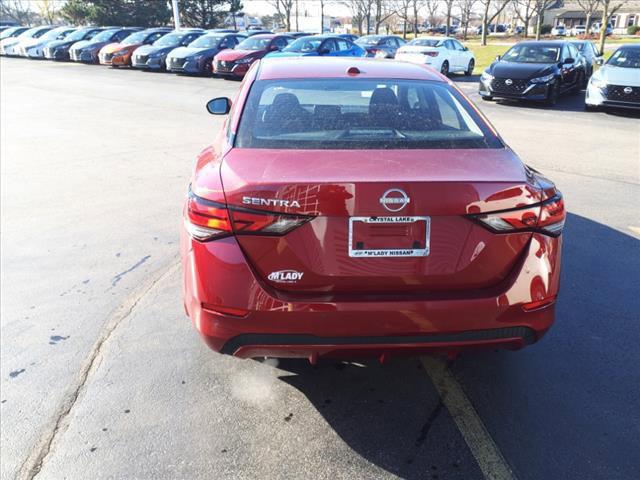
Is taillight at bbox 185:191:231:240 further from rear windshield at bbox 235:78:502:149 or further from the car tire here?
the car tire

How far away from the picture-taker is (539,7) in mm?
45344

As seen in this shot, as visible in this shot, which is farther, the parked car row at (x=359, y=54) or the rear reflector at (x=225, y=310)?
the parked car row at (x=359, y=54)

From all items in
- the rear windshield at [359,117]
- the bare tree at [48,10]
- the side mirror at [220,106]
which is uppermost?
the bare tree at [48,10]

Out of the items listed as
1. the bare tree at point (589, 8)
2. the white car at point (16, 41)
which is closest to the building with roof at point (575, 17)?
the bare tree at point (589, 8)

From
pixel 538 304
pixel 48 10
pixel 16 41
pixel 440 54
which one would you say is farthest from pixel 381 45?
pixel 48 10

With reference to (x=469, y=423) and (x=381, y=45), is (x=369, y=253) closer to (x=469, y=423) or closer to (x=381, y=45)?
(x=469, y=423)

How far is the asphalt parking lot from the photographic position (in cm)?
253

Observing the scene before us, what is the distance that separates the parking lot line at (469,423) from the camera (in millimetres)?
2459

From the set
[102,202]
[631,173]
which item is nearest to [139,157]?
[102,202]

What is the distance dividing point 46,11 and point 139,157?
71.3m

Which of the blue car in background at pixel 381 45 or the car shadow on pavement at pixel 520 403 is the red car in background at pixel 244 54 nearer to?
the blue car in background at pixel 381 45

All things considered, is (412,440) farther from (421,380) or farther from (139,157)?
(139,157)

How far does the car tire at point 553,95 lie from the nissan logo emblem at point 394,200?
13.1 meters

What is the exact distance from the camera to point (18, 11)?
234 feet
